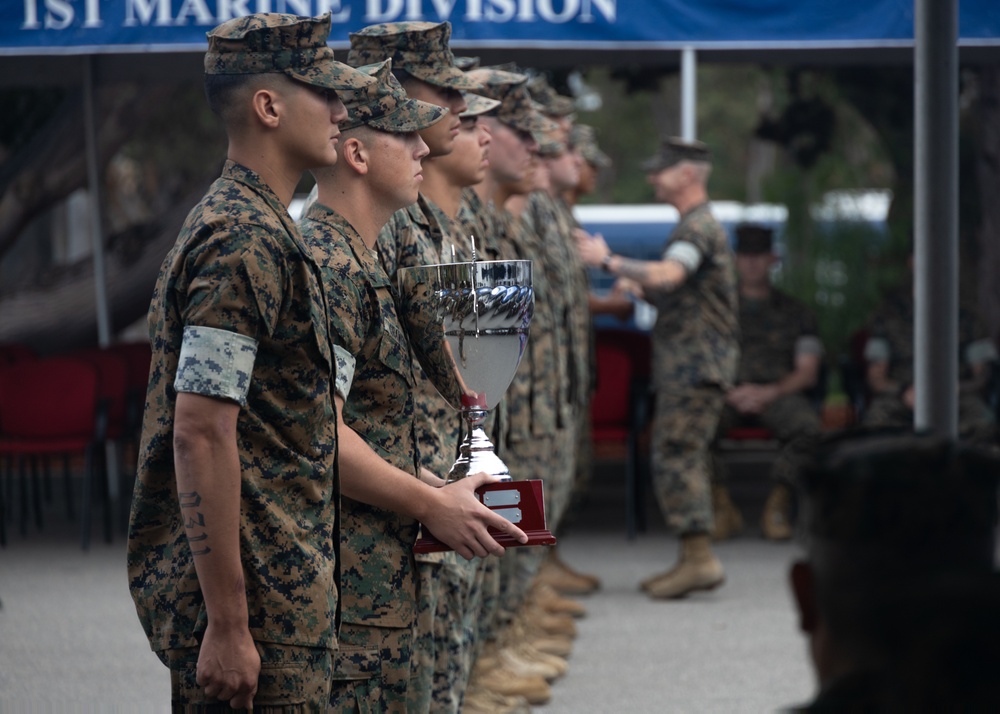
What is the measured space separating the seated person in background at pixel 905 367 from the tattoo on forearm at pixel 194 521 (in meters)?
6.85

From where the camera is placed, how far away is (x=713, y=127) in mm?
37000

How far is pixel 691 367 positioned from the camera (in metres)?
6.93

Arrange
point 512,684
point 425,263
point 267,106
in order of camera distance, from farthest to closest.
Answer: point 512,684
point 425,263
point 267,106

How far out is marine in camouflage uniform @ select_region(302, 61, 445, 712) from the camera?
2.71 metres

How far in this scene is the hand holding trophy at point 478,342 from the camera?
9.00ft

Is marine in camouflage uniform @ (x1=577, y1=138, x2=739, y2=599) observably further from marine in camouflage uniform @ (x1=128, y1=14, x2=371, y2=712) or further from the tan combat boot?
marine in camouflage uniform @ (x1=128, y1=14, x2=371, y2=712)

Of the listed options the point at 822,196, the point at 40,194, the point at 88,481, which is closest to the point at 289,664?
the point at 88,481

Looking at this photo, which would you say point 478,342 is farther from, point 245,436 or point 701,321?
point 701,321

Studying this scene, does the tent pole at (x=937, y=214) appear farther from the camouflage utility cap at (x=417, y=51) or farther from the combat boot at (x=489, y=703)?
the combat boot at (x=489, y=703)

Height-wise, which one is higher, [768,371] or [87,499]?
[768,371]

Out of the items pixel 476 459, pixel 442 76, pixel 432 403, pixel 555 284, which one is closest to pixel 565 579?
pixel 555 284

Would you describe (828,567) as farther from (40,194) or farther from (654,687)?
(40,194)

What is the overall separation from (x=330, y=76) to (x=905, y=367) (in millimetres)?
7015

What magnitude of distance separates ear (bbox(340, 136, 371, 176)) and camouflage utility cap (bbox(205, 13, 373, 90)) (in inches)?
17.8
